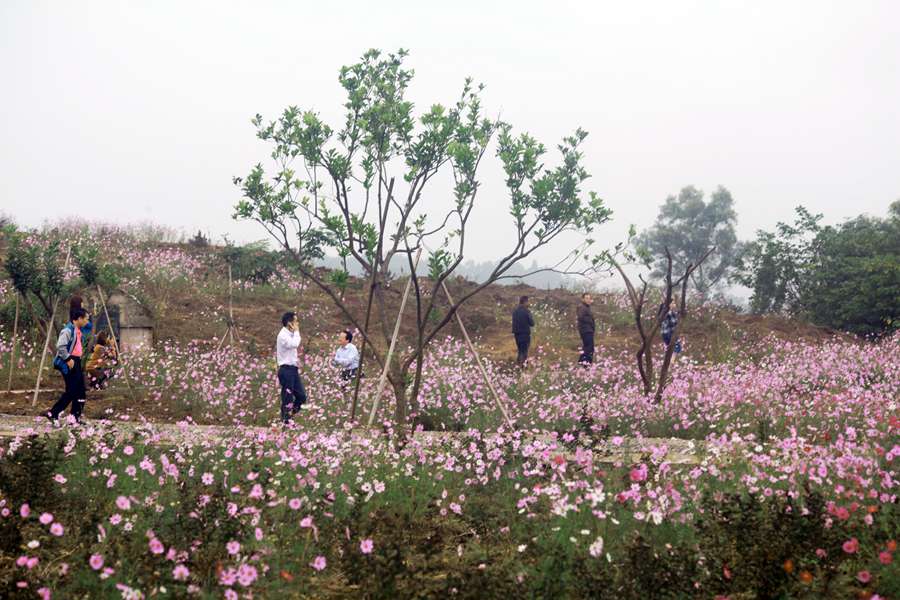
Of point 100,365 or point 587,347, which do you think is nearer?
point 100,365

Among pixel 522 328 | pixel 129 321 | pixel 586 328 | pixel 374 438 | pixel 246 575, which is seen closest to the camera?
pixel 246 575

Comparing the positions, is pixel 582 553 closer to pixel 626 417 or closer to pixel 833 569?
pixel 833 569

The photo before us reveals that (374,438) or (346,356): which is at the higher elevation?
(346,356)

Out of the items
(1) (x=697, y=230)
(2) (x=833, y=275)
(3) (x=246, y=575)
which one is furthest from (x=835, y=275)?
(1) (x=697, y=230)

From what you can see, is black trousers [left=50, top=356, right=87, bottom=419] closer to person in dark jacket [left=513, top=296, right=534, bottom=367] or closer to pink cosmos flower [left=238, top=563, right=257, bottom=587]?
pink cosmos flower [left=238, top=563, right=257, bottom=587]

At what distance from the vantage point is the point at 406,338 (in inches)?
847

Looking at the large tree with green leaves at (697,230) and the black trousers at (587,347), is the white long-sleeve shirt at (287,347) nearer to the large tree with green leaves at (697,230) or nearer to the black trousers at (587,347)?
the black trousers at (587,347)

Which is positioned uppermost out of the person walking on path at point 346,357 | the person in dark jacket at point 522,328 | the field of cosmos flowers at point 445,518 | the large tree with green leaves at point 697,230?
the large tree with green leaves at point 697,230

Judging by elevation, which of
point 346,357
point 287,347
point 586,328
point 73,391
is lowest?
point 73,391

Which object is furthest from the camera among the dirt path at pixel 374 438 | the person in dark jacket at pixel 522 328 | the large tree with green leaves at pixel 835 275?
the large tree with green leaves at pixel 835 275

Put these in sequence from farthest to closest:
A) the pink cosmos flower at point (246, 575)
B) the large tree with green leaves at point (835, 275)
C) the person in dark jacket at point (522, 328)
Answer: the large tree with green leaves at point (835, 275) < the person in dark jacket at point (522, 328) < the pink cosmos flower at point (246, 575)

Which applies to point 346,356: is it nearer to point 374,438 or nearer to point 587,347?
point 374,438

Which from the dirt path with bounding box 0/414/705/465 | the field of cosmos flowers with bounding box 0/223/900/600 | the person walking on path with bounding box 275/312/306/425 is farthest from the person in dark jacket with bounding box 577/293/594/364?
the dirt path with bounding box 0/414/705/465

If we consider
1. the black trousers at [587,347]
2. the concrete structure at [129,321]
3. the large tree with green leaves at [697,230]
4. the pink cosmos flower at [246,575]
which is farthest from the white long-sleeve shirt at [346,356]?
the large tree with green leaves at [697,230]
